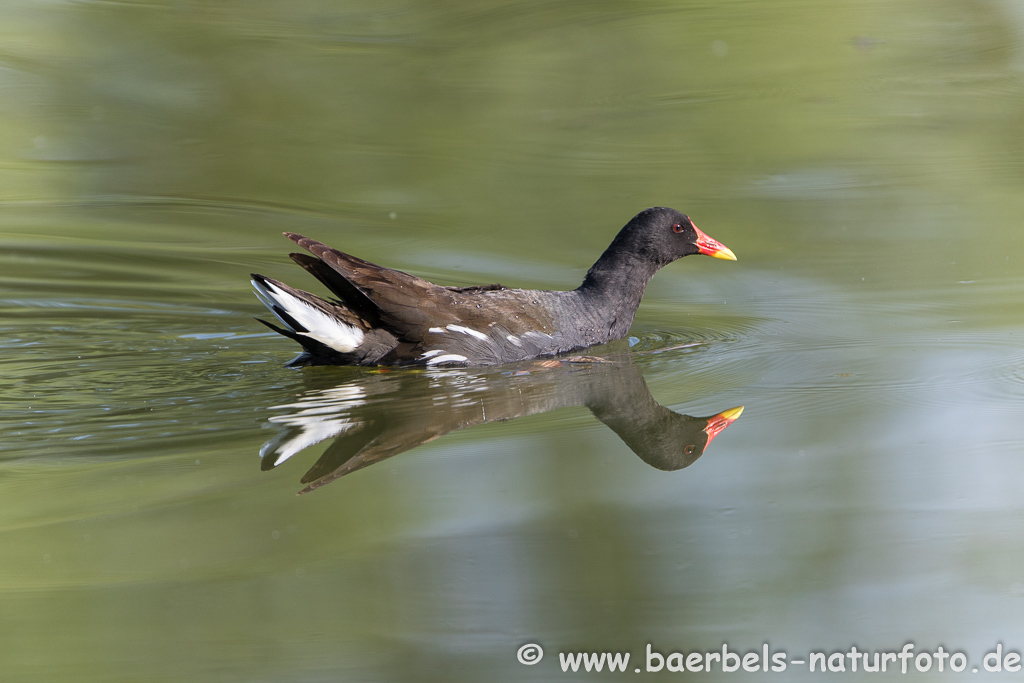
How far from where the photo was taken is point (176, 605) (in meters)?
3.55

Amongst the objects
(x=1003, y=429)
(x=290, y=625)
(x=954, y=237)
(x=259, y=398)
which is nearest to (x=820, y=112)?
(x=954, y=237)

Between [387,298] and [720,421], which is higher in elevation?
[387,298]

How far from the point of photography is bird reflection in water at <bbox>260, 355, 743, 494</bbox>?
4922mm

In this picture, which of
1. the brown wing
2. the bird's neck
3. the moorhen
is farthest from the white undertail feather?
the bird's neck

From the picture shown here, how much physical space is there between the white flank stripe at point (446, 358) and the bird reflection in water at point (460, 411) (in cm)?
5

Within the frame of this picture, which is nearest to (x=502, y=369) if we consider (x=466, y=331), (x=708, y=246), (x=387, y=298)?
(x=466, y=331)

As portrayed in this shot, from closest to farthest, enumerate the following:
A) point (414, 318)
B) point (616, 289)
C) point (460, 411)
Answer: point (460, 411), point (414, 318), point (616, 289)

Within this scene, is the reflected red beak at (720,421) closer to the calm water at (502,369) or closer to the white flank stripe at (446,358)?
the calm water at (502,369)

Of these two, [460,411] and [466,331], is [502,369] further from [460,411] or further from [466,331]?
[460,411]

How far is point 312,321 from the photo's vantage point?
594 centimetres

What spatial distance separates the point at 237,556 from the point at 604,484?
4.67 feet

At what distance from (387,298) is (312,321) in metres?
0.42

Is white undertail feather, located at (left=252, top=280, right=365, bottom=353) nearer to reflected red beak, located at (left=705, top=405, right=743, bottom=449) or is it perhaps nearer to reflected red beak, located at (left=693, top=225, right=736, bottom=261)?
reflected red beak, located at (left=705, top=405, right=743, bottom=449)

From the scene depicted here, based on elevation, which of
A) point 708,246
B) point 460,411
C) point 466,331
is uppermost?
point 708,246
